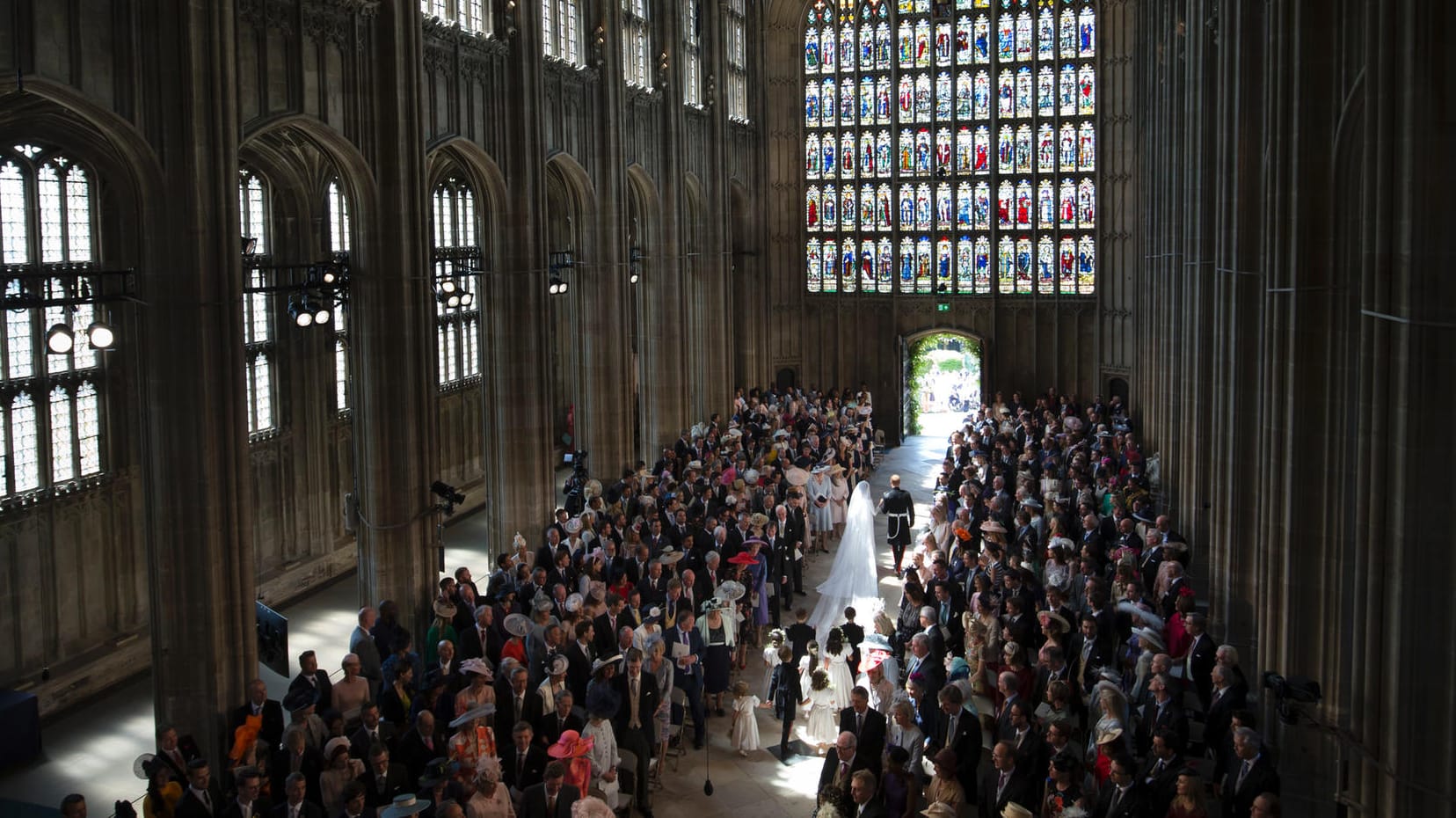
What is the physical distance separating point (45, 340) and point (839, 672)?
445 inches

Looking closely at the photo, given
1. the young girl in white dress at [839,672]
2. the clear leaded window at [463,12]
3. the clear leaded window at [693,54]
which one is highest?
the clear leaded window at [693,54]

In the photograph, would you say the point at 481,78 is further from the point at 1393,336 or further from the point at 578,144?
the point at 1393,336

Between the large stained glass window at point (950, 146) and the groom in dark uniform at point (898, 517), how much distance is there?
16756 millimetres

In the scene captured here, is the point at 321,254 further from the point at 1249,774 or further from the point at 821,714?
the point at 1249,774

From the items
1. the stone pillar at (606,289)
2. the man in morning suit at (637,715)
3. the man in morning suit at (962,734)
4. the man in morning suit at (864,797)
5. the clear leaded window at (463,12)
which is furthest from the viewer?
the stone pillar at (606,289)

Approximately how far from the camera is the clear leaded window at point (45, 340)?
16844 mm

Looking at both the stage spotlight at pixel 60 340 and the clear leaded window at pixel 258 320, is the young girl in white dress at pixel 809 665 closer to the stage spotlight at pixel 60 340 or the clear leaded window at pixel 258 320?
the stage spotlight at pixel 60 340

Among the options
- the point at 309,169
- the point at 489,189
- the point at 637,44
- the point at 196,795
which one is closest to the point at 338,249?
the point at 309,169

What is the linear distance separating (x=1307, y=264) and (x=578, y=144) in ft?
51.3

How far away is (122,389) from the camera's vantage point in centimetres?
1875

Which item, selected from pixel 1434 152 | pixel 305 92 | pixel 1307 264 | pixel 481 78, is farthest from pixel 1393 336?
pixel 481 78

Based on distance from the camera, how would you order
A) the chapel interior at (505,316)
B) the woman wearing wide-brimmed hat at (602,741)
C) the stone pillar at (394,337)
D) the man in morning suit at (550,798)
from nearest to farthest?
the chapel interior at (505,316) → the man in morning suit at (550,798) → the woman wearing wide-brimmed hat at (602,741) → the stone pillar at (394,337)

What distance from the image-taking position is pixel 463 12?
20.9m

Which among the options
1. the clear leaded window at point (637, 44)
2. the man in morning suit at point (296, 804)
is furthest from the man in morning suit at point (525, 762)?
the clear leaded window at point (637, 44)
